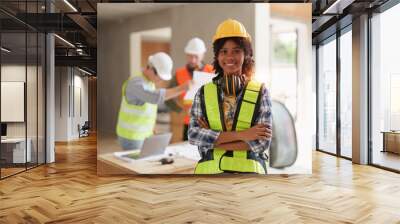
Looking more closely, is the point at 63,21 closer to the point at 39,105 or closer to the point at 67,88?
the point at 39,105

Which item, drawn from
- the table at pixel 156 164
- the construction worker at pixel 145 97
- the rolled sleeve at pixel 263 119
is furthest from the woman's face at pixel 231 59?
the table at pixel 156 164

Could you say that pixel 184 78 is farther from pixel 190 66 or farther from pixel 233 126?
pixel 233 126

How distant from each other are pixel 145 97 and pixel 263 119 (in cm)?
184

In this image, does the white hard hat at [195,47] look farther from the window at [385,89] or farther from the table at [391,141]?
the table at [391,141]

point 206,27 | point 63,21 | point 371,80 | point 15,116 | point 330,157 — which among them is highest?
point 63,21

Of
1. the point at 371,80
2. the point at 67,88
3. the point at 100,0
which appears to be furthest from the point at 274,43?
the point at 67,88

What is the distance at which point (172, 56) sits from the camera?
610 cm

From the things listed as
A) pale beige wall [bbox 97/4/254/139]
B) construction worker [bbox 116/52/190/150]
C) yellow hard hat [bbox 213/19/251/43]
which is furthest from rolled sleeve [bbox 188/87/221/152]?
yellow hard hat [bbox 213/19/251/43]

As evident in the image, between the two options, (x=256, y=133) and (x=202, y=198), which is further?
(x=256, y=133)

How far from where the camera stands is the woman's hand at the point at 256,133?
577 centimetres

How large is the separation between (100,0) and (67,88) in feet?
26.8

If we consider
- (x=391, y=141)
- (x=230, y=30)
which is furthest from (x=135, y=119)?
(x=391, y=141)

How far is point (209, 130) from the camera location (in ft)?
19.2

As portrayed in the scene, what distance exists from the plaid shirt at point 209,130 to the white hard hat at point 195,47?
0.56m
